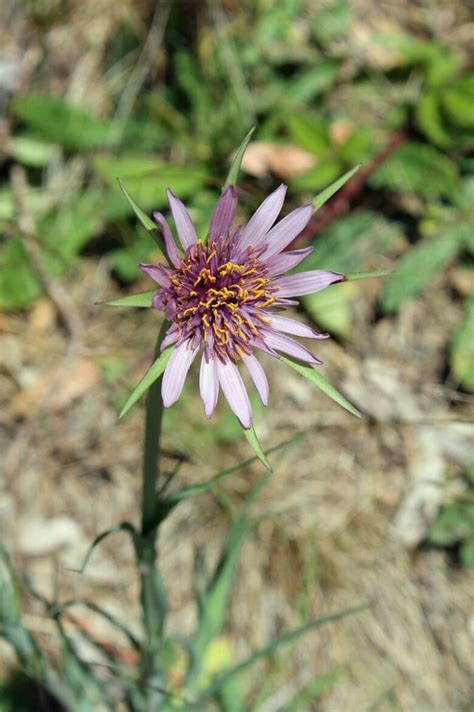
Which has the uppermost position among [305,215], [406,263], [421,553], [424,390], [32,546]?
[305,215]

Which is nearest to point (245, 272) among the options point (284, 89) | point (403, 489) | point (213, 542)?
point (213, 542)

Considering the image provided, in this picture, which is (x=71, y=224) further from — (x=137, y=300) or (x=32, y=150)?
(x=137, y=300)

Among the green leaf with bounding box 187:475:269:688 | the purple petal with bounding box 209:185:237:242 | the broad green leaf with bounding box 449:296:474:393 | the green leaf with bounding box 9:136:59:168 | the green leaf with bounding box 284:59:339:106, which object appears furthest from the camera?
the green leaf with bounding box 284:59:339:106

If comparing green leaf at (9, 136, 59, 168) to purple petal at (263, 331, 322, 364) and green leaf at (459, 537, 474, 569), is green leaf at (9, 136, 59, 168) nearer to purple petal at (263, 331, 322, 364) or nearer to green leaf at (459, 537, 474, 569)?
purple petal at (263, 331, 322, 364)

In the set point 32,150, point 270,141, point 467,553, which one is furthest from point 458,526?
point 32,150

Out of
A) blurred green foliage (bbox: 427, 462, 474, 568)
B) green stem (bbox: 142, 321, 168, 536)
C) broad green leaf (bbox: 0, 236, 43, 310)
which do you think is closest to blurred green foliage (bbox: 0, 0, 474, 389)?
broad green leaf (bbox: 0, 236, 43, 310)

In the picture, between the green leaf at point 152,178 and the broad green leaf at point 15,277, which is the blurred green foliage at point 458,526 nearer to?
the green leaf at point 152,178

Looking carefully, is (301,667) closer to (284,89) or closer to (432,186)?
(432,186)
